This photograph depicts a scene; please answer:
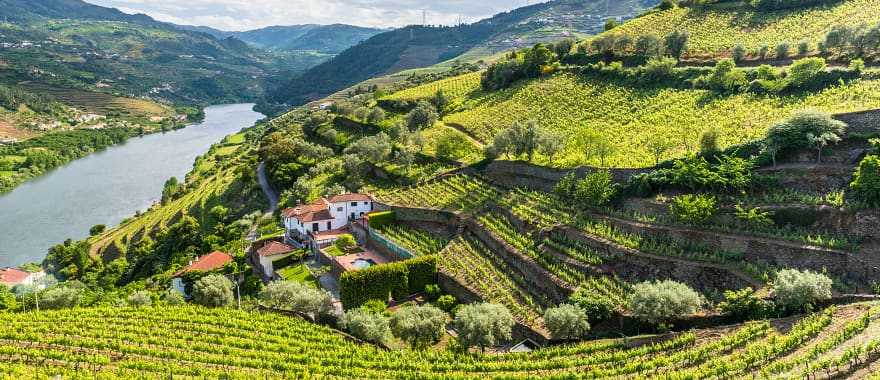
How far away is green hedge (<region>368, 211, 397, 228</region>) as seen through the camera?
1843 inches

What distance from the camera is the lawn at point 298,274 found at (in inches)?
1694

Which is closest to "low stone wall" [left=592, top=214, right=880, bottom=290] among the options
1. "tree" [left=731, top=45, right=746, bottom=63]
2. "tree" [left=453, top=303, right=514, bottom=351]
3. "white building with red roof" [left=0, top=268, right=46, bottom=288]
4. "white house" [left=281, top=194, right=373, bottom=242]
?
"tree" [left=453, top=303, right=514, bottom=351]

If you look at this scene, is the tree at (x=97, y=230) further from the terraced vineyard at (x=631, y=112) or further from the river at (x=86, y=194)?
the terraced vineyard at (x=631, y=112)

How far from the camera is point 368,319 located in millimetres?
30953

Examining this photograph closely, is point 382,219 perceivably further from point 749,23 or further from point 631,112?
point 749,23

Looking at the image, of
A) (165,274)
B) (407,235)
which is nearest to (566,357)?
(407,235)

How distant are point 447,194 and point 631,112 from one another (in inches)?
842

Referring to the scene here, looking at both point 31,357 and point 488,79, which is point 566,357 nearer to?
point 31,357

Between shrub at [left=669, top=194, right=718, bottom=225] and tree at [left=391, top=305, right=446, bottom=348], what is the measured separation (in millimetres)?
14722

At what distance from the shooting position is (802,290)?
2430 centimetres

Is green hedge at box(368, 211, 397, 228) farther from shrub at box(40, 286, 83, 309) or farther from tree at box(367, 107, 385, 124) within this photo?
tree at box(367, 107, 385, 124)

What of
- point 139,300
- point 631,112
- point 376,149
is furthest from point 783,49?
point 139,300

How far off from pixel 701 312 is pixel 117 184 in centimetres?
11190

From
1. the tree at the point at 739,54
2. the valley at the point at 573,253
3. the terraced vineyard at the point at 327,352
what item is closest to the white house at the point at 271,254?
the valley at the point at 573,253
